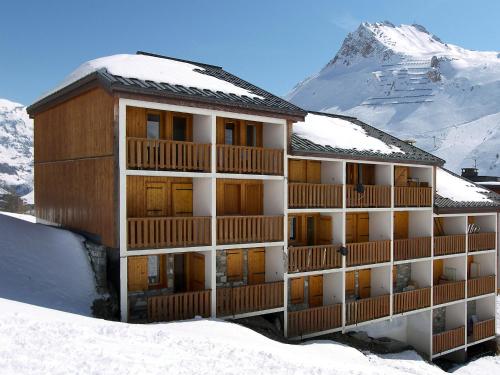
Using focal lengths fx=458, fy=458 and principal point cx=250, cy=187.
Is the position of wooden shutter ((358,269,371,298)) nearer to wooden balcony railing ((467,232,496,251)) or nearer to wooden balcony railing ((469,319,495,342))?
wooden balcony railing ((467,232,496,251))

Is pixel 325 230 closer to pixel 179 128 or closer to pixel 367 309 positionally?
pixel 367 309

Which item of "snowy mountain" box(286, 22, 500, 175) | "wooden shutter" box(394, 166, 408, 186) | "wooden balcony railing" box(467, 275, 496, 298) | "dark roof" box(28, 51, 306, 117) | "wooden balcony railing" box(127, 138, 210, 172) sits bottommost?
"wooden balcony railing" box(467, 275, 496, 298)

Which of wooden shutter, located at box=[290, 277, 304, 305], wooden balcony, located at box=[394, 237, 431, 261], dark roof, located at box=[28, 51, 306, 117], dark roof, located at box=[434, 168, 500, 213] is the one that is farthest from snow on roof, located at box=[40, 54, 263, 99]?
dark roof, located at box=[434, 168, 500, 213]

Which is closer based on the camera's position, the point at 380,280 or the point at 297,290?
the point at 297,290

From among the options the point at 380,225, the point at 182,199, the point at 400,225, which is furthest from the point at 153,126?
the point at 400,225

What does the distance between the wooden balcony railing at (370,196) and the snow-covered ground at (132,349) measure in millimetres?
7394

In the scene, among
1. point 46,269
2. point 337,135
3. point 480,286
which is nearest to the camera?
point 46,269

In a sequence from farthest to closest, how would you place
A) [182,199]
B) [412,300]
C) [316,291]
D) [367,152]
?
[412,300], [316,291], [367,152], [182,199]

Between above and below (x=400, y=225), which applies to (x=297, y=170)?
above

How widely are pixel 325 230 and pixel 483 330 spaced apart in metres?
11.5

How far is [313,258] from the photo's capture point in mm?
17578

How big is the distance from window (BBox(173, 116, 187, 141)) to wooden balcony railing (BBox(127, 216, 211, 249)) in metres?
2.99

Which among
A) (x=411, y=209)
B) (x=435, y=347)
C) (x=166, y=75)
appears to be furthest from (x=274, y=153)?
(x=435, y=347)

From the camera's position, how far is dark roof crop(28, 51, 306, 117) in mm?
13164
